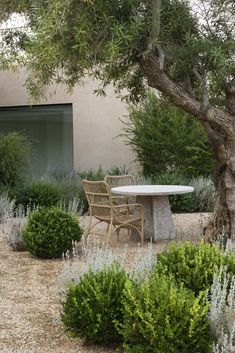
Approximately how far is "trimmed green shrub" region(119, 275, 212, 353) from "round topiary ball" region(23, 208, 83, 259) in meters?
3.66

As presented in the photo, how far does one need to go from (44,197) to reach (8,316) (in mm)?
7461

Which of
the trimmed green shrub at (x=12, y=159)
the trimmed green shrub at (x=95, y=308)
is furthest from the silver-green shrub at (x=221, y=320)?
the trimmed green shrub at (x=12, y=159)

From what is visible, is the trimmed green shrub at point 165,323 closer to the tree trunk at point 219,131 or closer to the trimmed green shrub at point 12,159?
the tree trunk at point 219,131

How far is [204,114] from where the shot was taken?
7.26 m

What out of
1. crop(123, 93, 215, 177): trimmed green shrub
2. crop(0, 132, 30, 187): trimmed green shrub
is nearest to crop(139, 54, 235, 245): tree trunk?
crop(0, 132, 30, 187): trimmed green shrub

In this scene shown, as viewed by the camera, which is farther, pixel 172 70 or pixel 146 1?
pixel 172 70

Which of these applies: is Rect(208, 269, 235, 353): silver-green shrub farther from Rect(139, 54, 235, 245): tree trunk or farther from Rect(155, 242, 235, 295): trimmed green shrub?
Rect(139, 54, 235, 245): tree trunk

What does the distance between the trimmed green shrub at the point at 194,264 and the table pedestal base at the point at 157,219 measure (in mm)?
3970

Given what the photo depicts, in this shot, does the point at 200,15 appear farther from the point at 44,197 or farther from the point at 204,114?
the point at 44,197

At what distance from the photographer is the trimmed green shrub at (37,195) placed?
40.5ft

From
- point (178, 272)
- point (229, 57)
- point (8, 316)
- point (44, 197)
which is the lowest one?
point (8, 316)

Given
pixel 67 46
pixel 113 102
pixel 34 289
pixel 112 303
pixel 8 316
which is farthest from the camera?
pixel 113 102

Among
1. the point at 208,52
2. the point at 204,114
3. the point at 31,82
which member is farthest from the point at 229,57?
the point at 31,82

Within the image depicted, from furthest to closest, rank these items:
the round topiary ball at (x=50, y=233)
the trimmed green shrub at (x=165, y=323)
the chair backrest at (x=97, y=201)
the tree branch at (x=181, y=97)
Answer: the chair backrest at (x=97, y=201)
the round topiary ball at (x=50, y=233)
the tree branch at (x=181, y=97)
the trimmed green shrub at (x=165, y=323)
